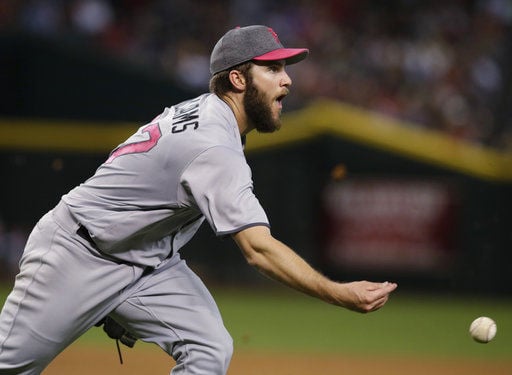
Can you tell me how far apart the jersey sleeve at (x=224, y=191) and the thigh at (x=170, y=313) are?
69 cm

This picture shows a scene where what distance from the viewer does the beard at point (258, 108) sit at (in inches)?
171

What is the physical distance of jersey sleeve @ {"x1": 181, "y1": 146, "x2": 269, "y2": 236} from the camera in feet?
12.6

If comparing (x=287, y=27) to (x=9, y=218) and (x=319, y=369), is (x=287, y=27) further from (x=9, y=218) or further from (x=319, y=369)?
(x=319, y=369)

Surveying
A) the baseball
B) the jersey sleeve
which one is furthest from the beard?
the baseball

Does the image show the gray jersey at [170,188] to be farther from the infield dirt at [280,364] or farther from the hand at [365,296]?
the infield dirt at [280,364]

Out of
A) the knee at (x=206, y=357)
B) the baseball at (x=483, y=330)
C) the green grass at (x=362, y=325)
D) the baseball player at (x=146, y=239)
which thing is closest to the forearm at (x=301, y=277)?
the baseball player at (x=146, y=239)

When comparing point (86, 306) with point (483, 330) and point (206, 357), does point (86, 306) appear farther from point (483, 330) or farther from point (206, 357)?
point (483, 330)

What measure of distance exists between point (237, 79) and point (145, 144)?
0.50 meters

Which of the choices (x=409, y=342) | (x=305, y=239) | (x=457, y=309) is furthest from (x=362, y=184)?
(x=409, y=342)

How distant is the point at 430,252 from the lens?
11797mm

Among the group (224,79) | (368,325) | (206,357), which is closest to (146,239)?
(206,357)

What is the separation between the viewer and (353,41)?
15.7 meters

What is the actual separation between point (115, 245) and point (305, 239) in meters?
7.95

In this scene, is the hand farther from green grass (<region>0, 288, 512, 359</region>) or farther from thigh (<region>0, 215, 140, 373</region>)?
green grass (<region>0, 288, 512, 359</region>)
